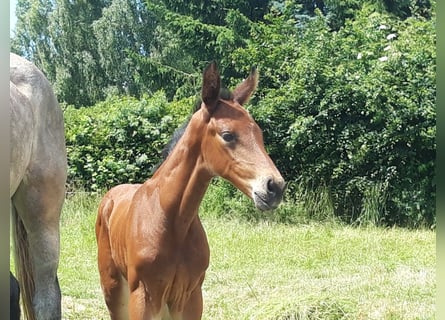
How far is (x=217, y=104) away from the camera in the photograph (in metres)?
2.26

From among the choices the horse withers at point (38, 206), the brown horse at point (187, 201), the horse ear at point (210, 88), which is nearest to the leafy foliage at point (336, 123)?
the horse withers at point (38, 206)

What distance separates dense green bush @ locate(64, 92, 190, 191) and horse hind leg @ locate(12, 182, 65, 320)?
473 centimetres

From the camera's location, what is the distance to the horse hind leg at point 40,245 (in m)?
2.42

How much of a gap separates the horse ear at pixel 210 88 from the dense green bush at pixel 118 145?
5.07m

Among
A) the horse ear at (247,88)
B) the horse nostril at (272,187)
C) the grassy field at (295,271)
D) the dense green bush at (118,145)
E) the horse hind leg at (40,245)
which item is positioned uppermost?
the horse ear at (247,88)

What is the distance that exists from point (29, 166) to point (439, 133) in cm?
200

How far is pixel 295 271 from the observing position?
468 cm

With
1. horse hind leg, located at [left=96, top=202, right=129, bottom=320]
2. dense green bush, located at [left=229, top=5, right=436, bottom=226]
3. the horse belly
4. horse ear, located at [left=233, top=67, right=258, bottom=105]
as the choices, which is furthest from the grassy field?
the horse belly

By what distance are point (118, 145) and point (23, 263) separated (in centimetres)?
509

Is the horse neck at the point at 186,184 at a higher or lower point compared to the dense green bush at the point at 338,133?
higher

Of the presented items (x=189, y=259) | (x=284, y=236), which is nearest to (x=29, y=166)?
(x=189, y=259)

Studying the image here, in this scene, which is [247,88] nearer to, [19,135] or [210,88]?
[210,88]

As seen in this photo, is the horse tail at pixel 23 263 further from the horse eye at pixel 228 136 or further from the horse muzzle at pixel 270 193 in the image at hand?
the horse muzzle at pixel 270 193

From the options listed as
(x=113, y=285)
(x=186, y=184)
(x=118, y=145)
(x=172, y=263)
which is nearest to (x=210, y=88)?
(x=186, y=184)
